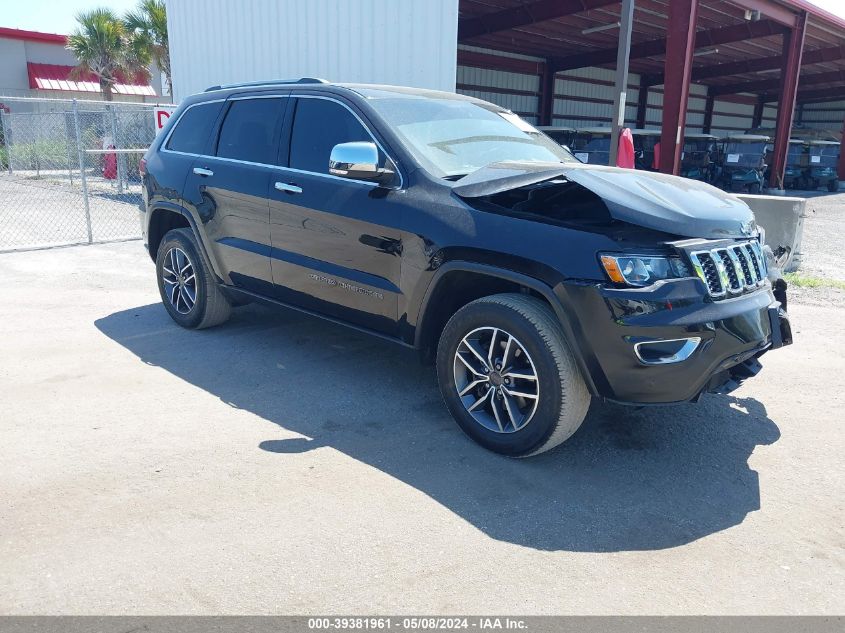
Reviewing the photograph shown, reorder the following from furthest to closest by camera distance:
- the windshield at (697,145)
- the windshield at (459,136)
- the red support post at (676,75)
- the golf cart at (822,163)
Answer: the golf cart at (822,163) < the windshield at (697,145) < the red support post at (676,75) < the windshield at (459,136)

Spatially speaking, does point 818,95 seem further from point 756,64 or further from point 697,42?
point 697,42

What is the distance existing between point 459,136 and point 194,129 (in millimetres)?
2439

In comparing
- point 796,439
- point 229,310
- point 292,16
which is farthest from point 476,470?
point 292,16

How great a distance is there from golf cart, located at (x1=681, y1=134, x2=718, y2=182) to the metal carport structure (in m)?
2.59

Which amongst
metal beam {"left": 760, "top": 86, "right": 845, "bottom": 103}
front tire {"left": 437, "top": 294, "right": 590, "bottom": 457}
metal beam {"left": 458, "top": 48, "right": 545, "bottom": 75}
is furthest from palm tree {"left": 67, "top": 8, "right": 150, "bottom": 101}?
metal beam {"left": 760, "top": 86, "right": 845, "bottom": 103}

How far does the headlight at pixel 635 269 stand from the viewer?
10.7ft

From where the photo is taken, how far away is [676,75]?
15.1 metres

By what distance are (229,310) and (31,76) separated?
32.4 m

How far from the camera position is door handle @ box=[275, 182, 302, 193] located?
460 cm

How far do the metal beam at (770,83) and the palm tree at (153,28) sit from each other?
27.3 meters

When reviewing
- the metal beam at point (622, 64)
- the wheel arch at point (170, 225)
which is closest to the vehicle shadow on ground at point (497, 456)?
the wheel arch at point (170, 225)

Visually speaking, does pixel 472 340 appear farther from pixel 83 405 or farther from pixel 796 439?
pixel 83 405

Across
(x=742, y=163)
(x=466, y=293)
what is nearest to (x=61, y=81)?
(x=742, y=163)

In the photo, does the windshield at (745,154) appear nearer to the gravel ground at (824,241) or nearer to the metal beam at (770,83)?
the gravel ground at (824,241)
